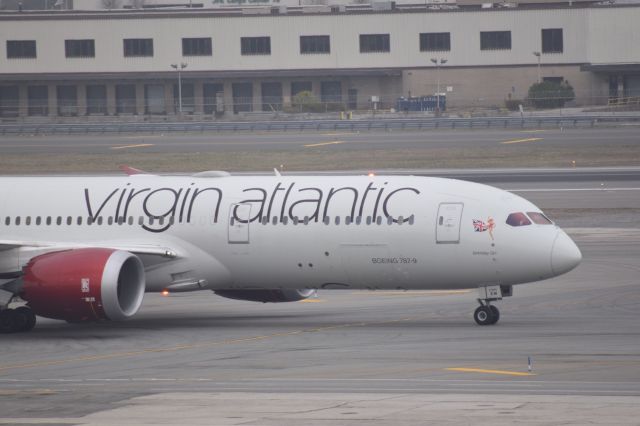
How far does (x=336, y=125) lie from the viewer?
352 feet

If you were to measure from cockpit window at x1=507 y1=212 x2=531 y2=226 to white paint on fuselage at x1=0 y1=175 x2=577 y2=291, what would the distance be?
0.16 m

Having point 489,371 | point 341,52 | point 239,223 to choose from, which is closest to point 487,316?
point 489,371

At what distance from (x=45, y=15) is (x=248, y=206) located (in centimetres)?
10195

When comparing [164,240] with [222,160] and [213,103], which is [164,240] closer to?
[222,160]

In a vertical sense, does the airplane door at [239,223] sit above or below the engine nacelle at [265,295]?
above

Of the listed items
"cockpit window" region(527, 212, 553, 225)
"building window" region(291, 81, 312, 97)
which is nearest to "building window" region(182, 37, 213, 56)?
"building window" region(291, 81, 312, 97)

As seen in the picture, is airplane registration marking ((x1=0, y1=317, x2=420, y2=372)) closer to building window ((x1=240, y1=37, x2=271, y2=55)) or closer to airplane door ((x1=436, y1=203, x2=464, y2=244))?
airplane door ((x1=436, y1=203, x2=464, y2=244))

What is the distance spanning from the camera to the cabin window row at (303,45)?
12669 cm

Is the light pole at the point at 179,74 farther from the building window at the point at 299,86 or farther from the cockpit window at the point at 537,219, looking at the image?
the cockpit window at the point at 537,219

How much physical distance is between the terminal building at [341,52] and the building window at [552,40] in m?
0.10

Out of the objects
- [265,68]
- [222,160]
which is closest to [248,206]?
[222,160]

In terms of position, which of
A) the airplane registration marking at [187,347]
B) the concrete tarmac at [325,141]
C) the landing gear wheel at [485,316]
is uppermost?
the concrete tarmac at [325,141]

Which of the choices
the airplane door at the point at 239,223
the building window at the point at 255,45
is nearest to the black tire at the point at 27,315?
the airplane door at the point at 239,223

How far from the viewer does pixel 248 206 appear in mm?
33812
